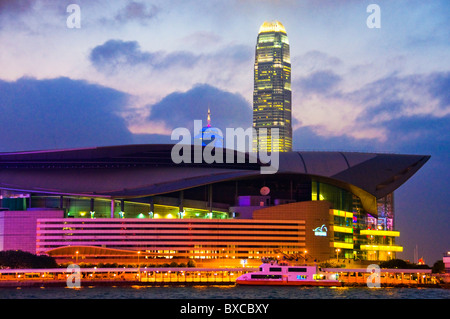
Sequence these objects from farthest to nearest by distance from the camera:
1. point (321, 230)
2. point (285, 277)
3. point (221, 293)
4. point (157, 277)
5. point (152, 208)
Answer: point (152, 208)
point (321, 230)
point (157, 277)
point (285, 277)
point (221, 293)

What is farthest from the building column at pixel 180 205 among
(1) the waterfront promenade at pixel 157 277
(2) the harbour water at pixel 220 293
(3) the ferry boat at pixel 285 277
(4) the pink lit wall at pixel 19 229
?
(2) the harbour water at pixel 220 293

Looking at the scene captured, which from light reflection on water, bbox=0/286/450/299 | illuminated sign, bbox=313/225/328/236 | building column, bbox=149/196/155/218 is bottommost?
light reflection on water, bbox=0/286/450/299

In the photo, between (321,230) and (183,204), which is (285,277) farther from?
(183,204)

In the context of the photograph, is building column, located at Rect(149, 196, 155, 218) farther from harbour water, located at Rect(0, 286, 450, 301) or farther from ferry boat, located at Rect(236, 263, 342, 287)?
ferry boat, located at Rect(236, 263, 342, 287)

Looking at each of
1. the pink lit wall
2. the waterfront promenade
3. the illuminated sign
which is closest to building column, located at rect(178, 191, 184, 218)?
the pink lit wall

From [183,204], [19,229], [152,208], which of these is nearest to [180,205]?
[183,204]

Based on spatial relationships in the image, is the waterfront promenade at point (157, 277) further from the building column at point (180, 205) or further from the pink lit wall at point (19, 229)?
the building column at point (180, 205)
